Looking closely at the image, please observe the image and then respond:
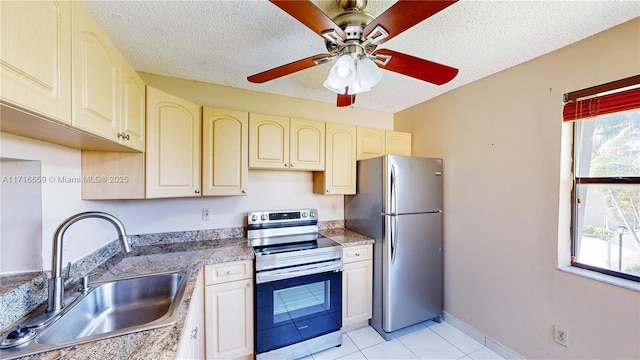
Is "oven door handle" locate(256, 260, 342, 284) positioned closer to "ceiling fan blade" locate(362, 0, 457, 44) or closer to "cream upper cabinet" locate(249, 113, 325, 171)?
"cream upper cabinet" locate(249, 113, 325, 171)

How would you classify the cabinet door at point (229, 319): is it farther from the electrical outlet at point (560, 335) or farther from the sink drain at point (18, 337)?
the electrical outlet at point (560, 335)

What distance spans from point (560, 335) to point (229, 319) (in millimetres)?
2241

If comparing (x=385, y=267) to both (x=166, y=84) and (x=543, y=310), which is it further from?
(x=166, y=84)

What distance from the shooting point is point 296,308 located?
1882 millimetres

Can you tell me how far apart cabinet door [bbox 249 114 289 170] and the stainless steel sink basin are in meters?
1.02

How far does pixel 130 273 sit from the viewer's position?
55.9 inches

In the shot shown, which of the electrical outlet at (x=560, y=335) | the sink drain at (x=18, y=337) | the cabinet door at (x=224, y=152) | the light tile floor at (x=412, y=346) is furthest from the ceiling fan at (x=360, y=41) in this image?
the light tile floor at (x=412, y=346)

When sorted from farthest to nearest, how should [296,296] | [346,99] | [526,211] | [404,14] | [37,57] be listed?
[296,296], [526,211], [346,99], [404,14], [37,57]

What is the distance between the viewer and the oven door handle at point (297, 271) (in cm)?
175

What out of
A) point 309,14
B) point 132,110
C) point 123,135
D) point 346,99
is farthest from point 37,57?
point 346,99

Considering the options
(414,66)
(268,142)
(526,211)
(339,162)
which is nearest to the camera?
(414,66)

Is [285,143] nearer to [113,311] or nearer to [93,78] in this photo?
[93,78]

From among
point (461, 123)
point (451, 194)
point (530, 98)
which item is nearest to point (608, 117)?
point (530, 98)

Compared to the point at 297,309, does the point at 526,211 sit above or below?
above
